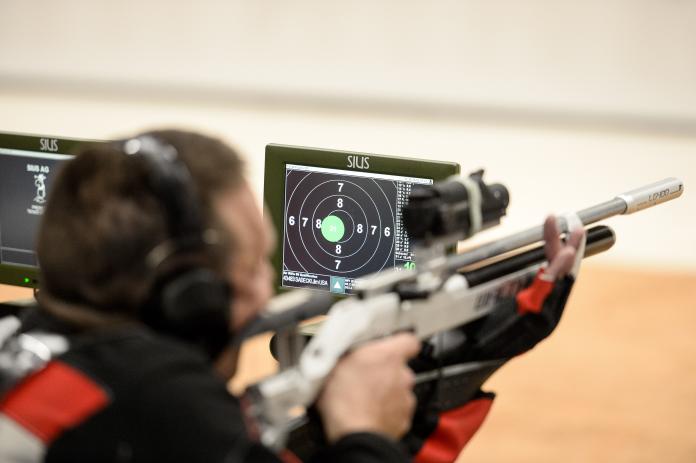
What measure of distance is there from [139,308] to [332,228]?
0.89 m

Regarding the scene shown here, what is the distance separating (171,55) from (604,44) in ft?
7.01

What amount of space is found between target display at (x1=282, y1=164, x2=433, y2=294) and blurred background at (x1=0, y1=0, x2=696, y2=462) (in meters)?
2.02

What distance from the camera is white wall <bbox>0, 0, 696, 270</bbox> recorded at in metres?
4.80

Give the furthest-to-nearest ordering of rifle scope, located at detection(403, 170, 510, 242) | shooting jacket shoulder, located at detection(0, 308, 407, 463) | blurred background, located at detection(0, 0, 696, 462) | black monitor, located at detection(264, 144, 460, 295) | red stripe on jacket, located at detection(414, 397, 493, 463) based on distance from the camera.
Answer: blurred background, located at detection(0, 0, 696, 462) < black monitor, located at detection(264, 144, 460, 295) < red stripe on jacket, located at detection(414, 397, 493, 463) < rifle scope, located at detection(403, 170, 510, 242) < shooting jacket shoulder, located at detection(0, 308, 407, 463)

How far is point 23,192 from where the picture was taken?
81.5 inches

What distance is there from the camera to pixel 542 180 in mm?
4559

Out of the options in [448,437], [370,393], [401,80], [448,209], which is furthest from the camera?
[401,80]

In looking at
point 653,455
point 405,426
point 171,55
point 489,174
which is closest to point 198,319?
point 405,426

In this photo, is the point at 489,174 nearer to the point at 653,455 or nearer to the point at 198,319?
the point at 653,455

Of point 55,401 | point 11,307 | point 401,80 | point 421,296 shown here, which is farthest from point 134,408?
point 401,80

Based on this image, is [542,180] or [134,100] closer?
[542,180]

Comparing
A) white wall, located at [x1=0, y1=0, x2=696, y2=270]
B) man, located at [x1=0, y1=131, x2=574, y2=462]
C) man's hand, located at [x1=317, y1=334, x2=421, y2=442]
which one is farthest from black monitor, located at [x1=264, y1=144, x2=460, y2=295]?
white wall, located at [x1=0, y1=0, x2=696, y2=270]

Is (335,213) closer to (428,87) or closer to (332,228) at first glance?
(332,228)

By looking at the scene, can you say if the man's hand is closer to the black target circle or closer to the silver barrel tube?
the silver barrel tube
